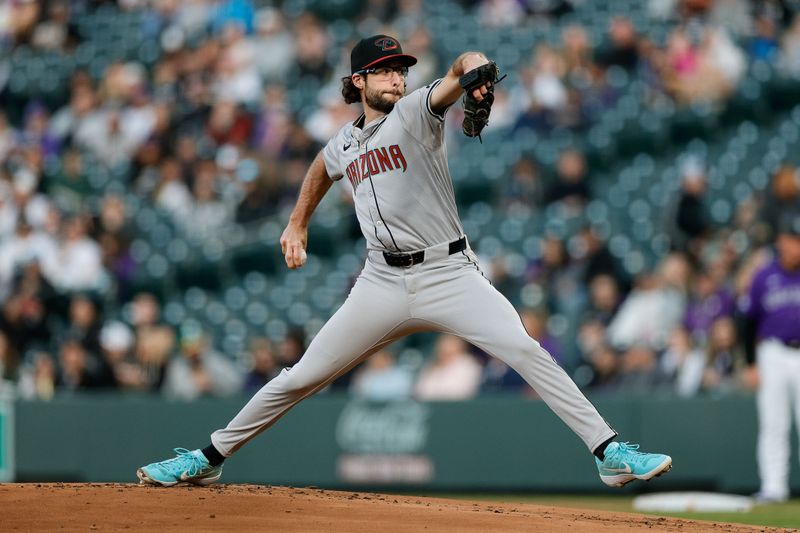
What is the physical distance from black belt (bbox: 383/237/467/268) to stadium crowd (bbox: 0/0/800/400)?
16.6 ft

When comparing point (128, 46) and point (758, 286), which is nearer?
point (758, 286)

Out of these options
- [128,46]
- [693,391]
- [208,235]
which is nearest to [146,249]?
[208,235]

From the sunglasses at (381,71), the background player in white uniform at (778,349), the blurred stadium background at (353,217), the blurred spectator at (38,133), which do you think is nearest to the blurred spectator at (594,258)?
the blurred stadium background at (353,217)

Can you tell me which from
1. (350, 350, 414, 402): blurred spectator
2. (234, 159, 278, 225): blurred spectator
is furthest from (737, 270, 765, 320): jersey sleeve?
(234, 159, 278, 225): blurred spectator

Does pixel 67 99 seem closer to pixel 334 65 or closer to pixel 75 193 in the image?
pixel 75 193

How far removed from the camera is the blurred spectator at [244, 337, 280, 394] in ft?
37.6

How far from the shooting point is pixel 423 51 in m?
14.0

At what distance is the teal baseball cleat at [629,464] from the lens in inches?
212

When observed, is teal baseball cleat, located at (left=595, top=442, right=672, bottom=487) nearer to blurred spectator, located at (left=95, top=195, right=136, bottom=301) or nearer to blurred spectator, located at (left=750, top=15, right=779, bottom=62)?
blurred spectator, located at (left=95, top=195, right=136, bottom=301)

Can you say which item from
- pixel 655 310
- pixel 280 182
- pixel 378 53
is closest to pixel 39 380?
pixel 280 182

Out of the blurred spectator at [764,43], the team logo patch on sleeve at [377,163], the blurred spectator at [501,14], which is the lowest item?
the team logo patch on sleeve at [377,163]

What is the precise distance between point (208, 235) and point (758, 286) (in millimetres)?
6234

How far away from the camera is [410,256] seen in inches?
219

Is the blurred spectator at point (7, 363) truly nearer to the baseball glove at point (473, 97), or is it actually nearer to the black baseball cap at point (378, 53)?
the black baseball cap at point (378, 53)
